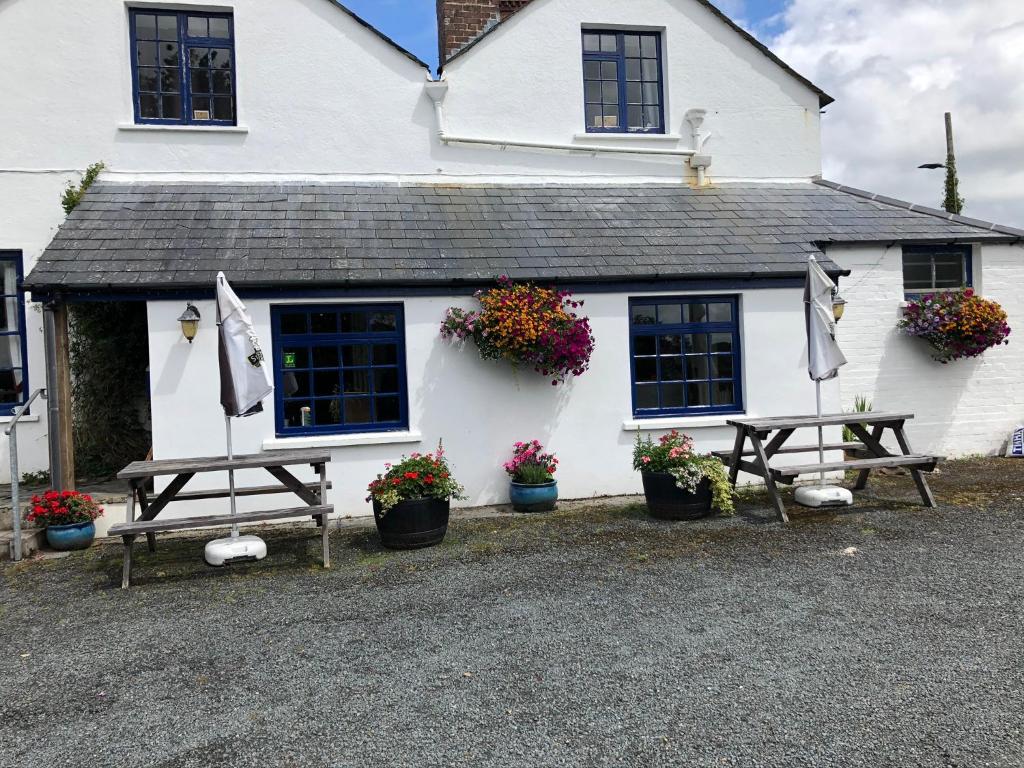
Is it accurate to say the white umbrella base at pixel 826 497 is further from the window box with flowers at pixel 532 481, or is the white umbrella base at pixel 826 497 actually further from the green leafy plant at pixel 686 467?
the window box with flowers at pixel 532 481

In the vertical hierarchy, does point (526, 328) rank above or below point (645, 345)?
above

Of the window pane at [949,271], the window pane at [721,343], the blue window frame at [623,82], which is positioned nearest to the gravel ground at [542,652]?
the window pane at [721,343]

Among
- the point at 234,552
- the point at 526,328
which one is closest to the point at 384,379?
the point at 526,328

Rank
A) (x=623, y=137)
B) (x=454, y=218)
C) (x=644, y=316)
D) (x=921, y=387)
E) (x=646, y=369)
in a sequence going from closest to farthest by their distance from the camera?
(x=644, y=316) → (x=646, y=369) → (x=454, y=218) → (x=921, y=387) → (x=623, y=137)

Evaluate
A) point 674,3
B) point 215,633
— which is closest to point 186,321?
point 215,633

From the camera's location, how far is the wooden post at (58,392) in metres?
7.52

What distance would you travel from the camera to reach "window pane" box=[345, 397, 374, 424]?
331 inches

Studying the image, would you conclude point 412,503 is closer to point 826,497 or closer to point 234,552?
point 234,552

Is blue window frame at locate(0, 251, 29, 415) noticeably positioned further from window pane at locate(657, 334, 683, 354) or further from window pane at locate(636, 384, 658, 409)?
window pane at locate(657, 334, 683, 354)

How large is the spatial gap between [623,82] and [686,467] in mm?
6472

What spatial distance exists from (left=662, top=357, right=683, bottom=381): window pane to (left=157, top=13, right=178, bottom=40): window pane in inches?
309

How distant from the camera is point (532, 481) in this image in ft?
26.7

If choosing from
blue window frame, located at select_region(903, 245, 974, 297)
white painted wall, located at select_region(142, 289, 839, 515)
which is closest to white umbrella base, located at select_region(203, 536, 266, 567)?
white painted wall, located at select_region(142, 289, 839, 515)

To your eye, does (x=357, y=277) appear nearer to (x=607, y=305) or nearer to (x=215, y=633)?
(x=607, y=305)
